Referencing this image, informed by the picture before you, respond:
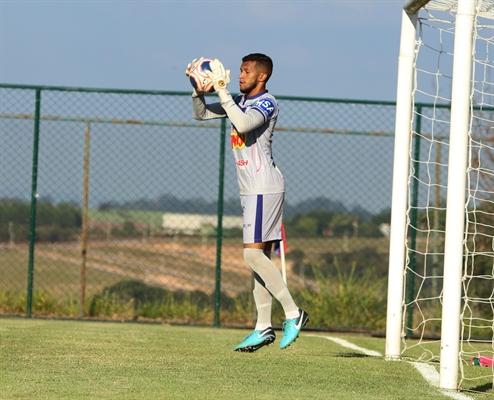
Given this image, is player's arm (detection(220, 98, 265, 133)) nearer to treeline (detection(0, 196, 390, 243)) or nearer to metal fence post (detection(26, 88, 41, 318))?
treeline (detection(0, 196, 390, 243))

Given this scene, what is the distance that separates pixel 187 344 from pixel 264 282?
1.41 meters

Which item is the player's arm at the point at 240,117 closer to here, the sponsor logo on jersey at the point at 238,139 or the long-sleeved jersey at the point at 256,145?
the long-sleeved jersey at the point at 256,145

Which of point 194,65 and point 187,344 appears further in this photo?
point 187,344

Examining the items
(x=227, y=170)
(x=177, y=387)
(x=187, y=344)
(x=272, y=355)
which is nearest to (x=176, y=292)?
(x=227, y=170)

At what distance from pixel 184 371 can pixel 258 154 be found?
161cm

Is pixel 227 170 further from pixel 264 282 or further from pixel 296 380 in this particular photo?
pixel 296 380

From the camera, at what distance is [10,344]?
253 inches

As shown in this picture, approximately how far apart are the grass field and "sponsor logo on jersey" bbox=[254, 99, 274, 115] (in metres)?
1.80

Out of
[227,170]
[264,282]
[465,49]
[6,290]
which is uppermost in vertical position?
[465,49]

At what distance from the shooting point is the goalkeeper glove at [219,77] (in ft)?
18.6

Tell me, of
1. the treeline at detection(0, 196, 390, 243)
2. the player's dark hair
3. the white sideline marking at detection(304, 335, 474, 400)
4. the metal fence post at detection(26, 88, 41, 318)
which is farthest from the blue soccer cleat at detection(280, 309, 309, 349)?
the metal fence post at detection(26, 88, 41, 318)

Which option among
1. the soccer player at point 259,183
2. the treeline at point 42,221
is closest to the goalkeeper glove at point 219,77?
the soccer player at point 259,183

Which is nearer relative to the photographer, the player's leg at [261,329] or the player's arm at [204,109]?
the player's leg at [261,329]

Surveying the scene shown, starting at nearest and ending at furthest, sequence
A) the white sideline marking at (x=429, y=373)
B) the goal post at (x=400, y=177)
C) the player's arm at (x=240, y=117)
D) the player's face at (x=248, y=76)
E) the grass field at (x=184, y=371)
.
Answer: the grass field at (x=184, y=371), the white sideline marking at (x=429, y=373), the player's arm at (x=240, y=117), the player's face at (x=248, y=76), the goal post at (x=400, y=177)
